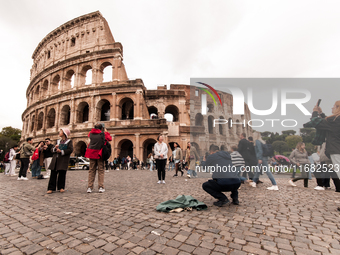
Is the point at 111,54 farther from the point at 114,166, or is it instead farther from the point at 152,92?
the point at 114,166

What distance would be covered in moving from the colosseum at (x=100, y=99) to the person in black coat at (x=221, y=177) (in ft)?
56.8

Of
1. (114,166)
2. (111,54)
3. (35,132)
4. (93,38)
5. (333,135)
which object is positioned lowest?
(114,166)

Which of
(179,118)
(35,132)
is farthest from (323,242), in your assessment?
(35,132)

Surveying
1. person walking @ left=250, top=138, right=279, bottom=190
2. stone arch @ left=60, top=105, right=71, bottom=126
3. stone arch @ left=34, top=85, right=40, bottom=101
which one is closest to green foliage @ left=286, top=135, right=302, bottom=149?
person walking @ left=250, top=138, right=279, bottom=190

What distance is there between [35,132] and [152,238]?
31.9m

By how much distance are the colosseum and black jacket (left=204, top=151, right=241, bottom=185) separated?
56.8 feet

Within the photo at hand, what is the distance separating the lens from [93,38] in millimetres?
26016

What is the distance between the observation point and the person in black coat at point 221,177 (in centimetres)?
383

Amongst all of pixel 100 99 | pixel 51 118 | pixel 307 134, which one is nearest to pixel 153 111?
pixel 100 99

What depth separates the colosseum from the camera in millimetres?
22828

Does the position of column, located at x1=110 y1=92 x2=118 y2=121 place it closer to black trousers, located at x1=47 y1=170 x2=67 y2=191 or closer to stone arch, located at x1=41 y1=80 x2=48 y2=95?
stone arch, located at x1=41 y1=80 x2=48 y2=95

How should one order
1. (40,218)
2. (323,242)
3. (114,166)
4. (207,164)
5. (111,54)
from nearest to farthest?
(323,242), (40,218), (207,164), (114,166), (111,54)

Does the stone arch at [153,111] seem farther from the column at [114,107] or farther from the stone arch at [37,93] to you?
the stone arch at [37,93]

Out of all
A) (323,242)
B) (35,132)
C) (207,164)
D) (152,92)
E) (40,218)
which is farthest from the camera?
(35,132)
